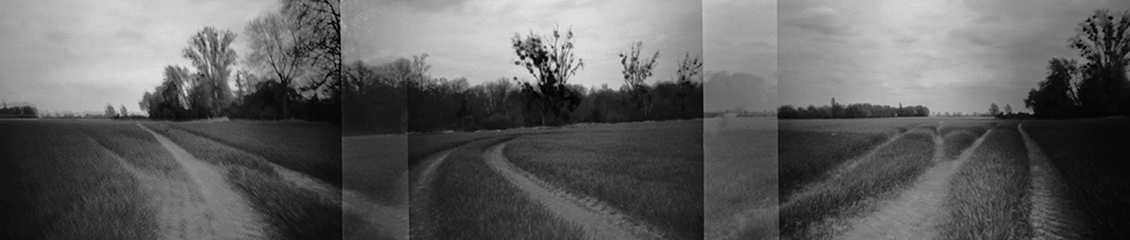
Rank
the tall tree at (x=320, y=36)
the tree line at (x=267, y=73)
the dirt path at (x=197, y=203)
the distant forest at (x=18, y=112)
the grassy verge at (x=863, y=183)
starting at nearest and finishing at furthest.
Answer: the distant forest at (x=18, y=112) < the dirt path at (x=197, y=203) < the tree line at (x=267, y=73) < the grassy verge at (x=863, y=183) < the tall tree at (x=320, y=36)

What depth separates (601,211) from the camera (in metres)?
5.99

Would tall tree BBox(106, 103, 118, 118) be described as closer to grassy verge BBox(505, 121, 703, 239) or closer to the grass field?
grassy verge BBox(505, 121, 703, 239)

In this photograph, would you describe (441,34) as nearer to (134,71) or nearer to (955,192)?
(134,71)

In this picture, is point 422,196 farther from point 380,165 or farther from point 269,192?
point 269,192

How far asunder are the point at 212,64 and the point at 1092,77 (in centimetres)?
499

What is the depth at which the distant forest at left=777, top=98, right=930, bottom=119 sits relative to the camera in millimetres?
4977

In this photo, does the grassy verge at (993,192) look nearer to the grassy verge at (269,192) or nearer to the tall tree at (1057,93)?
the tall tree at (1057,93)

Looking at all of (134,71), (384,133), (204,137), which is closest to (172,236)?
(204,137)

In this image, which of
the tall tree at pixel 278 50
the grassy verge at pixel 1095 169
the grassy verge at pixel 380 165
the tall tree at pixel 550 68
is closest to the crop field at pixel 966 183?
the grassy verge at pixel 1095 169

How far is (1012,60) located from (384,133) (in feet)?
16.1

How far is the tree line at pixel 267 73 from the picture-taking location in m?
3.88

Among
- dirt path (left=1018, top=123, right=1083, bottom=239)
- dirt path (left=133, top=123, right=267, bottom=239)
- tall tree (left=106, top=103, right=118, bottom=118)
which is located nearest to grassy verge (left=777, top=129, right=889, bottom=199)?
dirt path (left=1018, top=123, right=1083, bottom=239)

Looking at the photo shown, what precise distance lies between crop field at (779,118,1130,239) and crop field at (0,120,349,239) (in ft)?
13.2

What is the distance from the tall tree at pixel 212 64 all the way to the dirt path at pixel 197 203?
1.22ft
